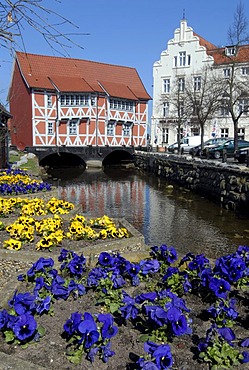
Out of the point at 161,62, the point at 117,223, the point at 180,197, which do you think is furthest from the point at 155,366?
the point at 161,62

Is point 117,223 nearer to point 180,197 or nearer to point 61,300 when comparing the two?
point 61,300

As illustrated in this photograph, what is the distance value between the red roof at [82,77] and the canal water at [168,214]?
15.5 m

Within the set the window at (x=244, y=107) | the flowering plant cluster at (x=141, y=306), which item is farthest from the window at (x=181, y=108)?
the flowering plant cluster at (x=141, y=306)

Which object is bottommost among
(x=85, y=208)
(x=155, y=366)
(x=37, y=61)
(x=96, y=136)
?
(x=85, y=208)

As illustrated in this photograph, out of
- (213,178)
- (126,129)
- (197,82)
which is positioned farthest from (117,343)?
(197,82)

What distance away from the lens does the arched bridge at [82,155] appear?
36031 mm

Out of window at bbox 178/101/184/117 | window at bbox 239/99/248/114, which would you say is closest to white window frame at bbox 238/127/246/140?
window at bbox 239/99/248/114

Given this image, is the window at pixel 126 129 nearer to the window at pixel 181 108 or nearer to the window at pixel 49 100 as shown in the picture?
the window at pixel 181 108

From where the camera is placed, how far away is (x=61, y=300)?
3.89 m

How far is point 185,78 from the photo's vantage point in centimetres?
4756

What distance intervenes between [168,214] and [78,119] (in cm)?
2491

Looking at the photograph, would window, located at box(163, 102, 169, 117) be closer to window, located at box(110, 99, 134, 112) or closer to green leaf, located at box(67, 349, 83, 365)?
window, located at box(110, 99, 134, 112)

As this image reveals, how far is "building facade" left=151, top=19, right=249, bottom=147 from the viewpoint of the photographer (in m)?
44.5

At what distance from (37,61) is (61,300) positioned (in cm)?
3950
